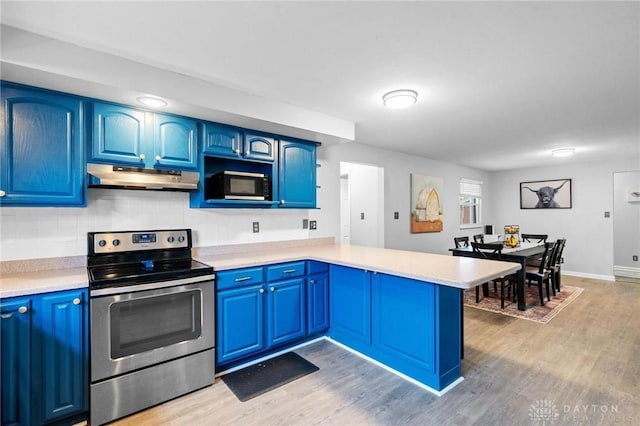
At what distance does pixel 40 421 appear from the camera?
1.76 meters

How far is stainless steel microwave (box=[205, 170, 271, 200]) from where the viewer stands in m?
2.75

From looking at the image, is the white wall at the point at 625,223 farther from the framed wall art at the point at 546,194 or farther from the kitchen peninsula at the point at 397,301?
the kitchen peninsula at the point at 397,301

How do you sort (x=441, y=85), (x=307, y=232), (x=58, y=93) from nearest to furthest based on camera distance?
(x=58, y=93) < (x=441, y=85) < (x=307, y=232)

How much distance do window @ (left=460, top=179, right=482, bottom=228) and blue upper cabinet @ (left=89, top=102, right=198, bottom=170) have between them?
223 inches

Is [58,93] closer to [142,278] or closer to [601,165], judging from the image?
[142,278]

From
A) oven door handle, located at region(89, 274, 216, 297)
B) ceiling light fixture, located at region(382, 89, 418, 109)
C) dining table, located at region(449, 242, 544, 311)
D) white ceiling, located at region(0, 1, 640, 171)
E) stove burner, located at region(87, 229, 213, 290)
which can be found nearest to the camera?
white ceiling, located at region(0, 1, 640, 171)

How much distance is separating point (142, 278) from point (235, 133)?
1.47 meters

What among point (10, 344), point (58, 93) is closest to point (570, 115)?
point (58, 93)

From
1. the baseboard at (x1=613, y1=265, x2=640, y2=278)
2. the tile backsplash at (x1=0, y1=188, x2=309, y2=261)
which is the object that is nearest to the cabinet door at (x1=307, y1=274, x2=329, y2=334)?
the tile backsplash at (x1=0, y1=188, x2=309, y2=261)

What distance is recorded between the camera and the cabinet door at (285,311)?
2693mm

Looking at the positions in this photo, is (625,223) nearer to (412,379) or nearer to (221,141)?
(412,379)

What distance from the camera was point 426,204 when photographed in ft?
18.1

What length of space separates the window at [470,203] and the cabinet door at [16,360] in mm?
6588

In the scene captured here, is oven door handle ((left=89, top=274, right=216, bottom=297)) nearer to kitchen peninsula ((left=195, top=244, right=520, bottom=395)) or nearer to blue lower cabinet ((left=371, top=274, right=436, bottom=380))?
kitchen peninsula ((left=195, top=244, right=520, bottom=395))
